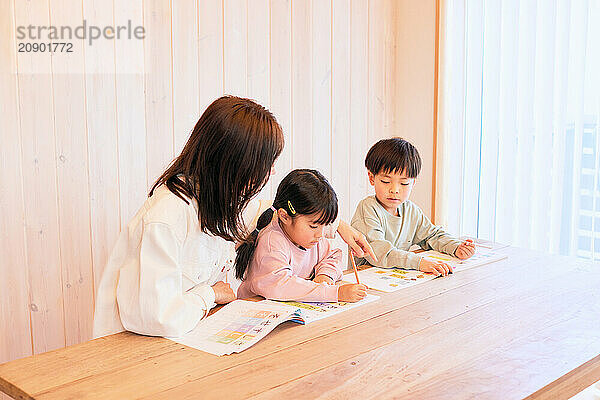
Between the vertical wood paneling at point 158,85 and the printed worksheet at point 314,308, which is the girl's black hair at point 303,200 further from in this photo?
the vertical wood paneling at point 158,85

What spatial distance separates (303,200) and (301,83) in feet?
5.07

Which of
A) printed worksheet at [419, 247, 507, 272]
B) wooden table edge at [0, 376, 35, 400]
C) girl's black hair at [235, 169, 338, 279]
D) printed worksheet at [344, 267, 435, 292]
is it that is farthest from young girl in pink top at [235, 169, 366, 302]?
wooden table edge at [0, 376, 35, 400]

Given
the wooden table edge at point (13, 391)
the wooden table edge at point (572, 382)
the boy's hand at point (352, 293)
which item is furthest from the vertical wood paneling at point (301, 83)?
the wooden table edge at point (13, 391)

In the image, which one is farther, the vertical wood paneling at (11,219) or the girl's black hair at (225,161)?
the vertical wood paneling at (11,219)

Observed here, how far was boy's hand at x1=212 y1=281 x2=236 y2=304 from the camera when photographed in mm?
1792

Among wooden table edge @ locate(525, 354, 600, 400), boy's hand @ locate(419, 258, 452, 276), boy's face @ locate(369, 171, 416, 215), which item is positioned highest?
boy's face @ locate(369, 171, 416, 215)

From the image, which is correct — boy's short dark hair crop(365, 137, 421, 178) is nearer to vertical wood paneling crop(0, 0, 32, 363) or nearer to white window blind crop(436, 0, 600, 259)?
white window blind crop(436, 0, 600, 259)

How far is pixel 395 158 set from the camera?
2.37m

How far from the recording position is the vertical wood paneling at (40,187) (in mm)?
2463

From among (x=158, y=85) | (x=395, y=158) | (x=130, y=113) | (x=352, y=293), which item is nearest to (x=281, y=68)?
(x=158, y=85)

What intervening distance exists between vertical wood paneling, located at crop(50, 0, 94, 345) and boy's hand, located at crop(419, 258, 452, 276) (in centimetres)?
133

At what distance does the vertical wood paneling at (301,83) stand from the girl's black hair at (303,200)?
1.42 m

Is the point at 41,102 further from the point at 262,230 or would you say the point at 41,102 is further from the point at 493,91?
the point at 493,91

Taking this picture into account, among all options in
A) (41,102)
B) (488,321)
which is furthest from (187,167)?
(41,102)
